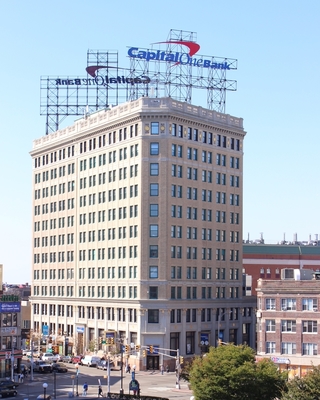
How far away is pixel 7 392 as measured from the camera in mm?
97688

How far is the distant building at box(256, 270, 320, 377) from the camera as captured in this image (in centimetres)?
10375

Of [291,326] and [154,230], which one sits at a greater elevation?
[154,230]

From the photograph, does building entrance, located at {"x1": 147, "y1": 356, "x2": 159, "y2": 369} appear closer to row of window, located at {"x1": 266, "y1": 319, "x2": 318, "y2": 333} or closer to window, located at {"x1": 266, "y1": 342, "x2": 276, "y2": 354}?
window, located at {"x1": 266, "y1": 342, "x2": 276, "y2": 354}

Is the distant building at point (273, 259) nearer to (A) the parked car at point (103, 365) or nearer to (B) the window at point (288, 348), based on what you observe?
(A) the parked car at point (103, 365)

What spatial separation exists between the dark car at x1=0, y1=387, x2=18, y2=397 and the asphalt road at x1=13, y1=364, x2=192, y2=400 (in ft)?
2.39

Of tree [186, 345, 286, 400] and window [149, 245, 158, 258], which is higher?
window [149, 245, 158, 258]

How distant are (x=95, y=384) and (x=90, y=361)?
20.5 m

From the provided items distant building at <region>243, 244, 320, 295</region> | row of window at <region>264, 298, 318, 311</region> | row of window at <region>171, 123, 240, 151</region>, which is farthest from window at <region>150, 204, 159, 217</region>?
distant building at <region>243, 244, 320, 295</region>

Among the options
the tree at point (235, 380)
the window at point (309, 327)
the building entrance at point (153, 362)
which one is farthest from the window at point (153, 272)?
the tree at point (235, 380)

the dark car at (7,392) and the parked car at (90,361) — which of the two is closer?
the dark car at (7,392)

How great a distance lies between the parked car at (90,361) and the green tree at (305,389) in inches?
2598

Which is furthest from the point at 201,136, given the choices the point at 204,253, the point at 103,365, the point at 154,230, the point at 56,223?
the point at 103,365

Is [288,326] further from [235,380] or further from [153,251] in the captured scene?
[235,380]

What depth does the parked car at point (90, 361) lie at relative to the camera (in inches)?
5094
